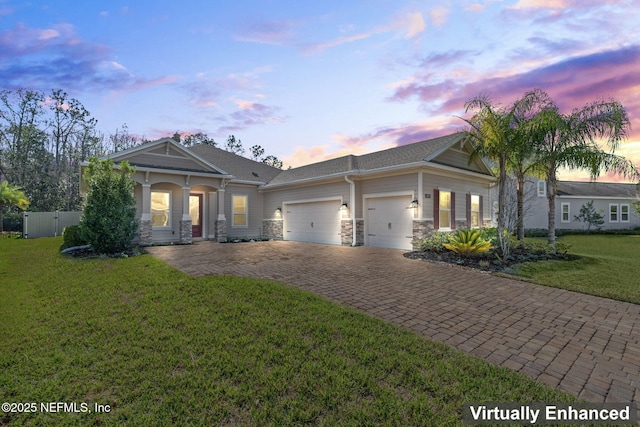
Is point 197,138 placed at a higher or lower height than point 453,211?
higher

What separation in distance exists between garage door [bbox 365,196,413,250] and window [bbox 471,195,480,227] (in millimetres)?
4725

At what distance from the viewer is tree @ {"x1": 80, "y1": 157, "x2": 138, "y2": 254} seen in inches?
375

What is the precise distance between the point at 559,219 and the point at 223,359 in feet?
92.9

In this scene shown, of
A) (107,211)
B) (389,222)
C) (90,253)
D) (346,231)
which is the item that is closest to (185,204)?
(107,211)

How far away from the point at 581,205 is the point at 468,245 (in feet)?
72.9

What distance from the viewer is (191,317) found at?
422 centimetres

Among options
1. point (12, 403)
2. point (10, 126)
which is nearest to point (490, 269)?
point (12, 403)

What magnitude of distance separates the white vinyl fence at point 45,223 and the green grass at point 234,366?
17300 millimetres

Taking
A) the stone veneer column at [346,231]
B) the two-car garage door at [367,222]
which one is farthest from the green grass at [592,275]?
the stone veneer column at [346,231]

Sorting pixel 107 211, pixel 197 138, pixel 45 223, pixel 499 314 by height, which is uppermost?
pixel 197 138

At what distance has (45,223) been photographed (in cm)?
1817

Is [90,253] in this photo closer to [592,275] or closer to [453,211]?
[453,211]

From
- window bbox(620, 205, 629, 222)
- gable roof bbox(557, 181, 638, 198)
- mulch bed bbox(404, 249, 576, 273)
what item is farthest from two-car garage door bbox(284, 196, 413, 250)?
window bbox(620, 205, 629, 222)

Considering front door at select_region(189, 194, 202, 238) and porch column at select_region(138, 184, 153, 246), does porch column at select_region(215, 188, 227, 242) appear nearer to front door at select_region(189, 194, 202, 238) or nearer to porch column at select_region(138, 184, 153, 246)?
front door at select_region(189, 194, 202, 238)
